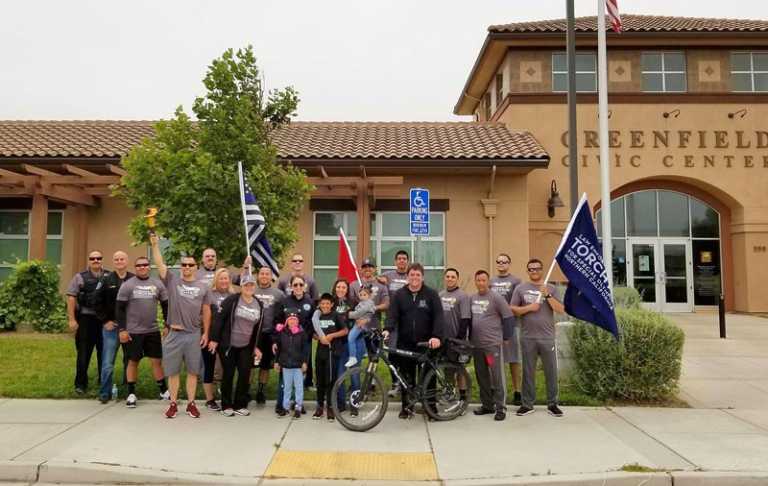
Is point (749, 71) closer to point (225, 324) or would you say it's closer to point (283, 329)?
point (283, 329)

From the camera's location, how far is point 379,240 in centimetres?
1523

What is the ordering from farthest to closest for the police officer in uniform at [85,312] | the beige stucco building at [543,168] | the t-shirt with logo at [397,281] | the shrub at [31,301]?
the beige stucco building at [543,168] → the shrub at [31,301] → the t-shirt with logo at [397,281] → the police officer in uniform at [85,312]

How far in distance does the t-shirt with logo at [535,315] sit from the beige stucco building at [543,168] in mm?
6803

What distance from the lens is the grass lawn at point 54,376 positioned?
23.9 ft

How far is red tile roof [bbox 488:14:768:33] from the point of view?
55.0ft

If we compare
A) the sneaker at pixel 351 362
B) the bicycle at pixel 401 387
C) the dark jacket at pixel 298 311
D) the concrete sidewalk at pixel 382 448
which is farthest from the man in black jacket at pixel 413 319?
the dark jacket at pixel 298 311

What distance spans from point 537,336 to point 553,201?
9.77 meters

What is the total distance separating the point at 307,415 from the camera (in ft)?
21.7

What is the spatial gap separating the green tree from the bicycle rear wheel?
349cm

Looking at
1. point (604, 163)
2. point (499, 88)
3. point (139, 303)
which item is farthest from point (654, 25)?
point (139, 303)

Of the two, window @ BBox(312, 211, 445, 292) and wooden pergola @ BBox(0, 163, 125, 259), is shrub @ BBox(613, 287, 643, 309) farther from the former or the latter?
wooden pergola @ BBox(0, 163, 125, 259)

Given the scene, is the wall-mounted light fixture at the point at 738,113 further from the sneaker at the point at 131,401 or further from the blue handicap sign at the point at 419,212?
the sneaker at the point at 131,401

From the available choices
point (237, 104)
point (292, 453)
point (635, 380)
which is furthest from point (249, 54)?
point (635, 380)

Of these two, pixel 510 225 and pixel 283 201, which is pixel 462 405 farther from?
pixel 510 225
